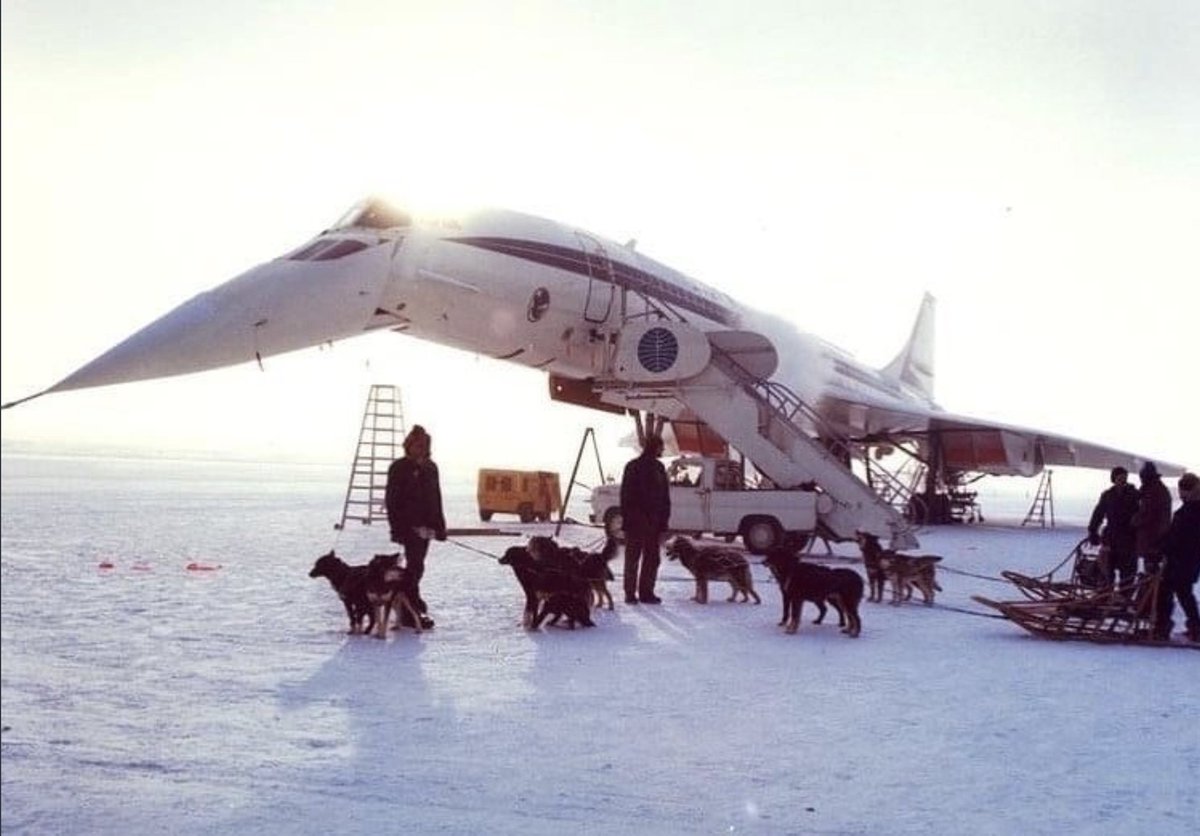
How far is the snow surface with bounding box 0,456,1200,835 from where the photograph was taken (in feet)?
13.8

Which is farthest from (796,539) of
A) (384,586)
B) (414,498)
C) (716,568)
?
(384,586)

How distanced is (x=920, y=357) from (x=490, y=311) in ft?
97.3

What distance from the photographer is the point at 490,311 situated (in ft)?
44.5

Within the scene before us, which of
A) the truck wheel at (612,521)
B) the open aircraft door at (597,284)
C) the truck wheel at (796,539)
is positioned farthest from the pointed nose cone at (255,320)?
the truck wheel at (796,539)

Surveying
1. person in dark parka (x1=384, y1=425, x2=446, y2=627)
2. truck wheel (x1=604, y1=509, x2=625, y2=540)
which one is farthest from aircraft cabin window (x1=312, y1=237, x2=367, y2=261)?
truck wheel (x1=604, y1=509, x2=625, y2=540)

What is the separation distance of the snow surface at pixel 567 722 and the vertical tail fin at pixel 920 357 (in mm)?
29515

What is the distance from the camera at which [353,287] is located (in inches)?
462

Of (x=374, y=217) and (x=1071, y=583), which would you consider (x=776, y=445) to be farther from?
(x=374, y=217)

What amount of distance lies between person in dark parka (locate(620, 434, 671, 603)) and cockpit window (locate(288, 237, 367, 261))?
4.07 m

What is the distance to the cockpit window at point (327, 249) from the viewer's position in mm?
11578

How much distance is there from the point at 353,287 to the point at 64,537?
6703mm

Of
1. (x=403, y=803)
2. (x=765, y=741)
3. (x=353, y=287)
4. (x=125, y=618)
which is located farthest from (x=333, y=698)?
(x=353, y=287)

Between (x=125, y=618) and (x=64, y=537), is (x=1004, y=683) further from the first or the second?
(x=64, y=537)

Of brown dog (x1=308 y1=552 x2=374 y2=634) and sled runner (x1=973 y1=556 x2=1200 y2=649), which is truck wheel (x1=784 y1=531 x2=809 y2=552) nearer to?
sled runner (x1=973 y1=556 x2=1200 y2=649)
